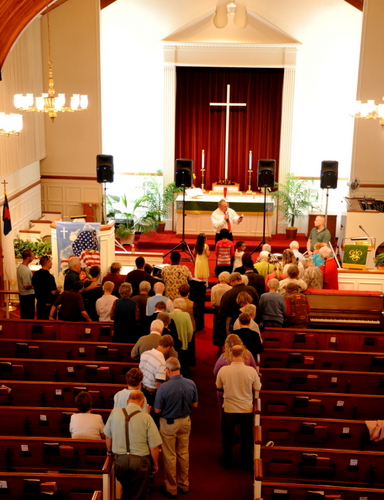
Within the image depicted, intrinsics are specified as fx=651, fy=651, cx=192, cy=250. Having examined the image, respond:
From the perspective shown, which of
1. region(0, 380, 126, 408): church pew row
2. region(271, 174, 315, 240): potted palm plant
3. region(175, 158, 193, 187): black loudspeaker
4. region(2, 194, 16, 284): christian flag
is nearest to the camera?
region(0, 380, 126, 408): church pew row

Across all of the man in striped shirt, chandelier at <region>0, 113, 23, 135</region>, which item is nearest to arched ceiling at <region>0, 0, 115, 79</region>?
chandelier at <region>0, 113, 23, 135</region>

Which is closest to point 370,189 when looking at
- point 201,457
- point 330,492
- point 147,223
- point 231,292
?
point 147,223

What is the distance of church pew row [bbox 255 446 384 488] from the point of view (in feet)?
16.0

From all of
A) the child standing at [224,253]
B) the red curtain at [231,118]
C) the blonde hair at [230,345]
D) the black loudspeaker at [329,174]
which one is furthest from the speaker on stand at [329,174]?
the blonde hair at [230,345]

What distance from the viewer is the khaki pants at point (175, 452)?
208 inches

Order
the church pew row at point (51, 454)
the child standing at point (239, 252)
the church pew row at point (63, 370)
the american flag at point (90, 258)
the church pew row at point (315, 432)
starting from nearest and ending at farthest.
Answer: the church pew row at point (51, 454)
the church pew row at point (315, 432)
the church pew row at point (63, 370)
the child standing at point (239, 252)
the american flag at point (90, 258)

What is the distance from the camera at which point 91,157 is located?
1412 cm

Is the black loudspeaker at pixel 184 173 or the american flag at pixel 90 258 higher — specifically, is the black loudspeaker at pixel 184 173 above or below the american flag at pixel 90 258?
above

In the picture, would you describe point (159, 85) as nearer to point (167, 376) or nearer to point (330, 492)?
point (167, 376)

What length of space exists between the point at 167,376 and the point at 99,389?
65 cm

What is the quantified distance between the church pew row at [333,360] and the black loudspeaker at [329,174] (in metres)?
6.43

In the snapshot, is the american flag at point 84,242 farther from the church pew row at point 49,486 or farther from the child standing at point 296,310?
the church pew row at point 49,486

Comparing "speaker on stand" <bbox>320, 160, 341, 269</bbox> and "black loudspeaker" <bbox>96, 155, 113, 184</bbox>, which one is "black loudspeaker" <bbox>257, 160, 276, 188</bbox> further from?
"black loudspeaker" <bbox>96, 155, 113, 184</bbox>

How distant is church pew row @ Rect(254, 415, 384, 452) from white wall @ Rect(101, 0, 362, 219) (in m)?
9.95
